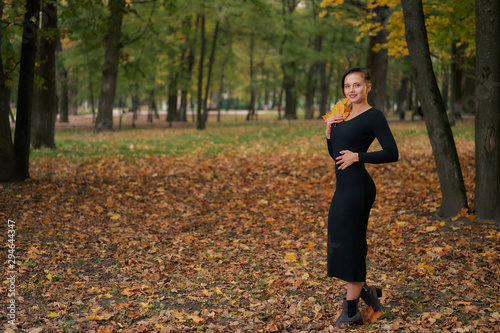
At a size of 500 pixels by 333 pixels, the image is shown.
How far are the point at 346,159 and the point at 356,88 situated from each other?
0.59 meters

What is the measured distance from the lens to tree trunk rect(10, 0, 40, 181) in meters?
9.53

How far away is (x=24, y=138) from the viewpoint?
967cm

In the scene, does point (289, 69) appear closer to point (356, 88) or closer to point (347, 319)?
point (356, 88)

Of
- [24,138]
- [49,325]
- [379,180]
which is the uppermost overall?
[24,138]

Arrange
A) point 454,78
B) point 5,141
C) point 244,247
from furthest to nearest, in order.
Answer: point 454,78 < point 5,141 < point 244,247

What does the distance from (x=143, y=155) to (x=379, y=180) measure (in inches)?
288

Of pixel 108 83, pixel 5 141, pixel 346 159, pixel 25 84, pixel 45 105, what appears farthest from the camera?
pixel 108 83

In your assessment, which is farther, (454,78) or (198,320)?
(454,78)

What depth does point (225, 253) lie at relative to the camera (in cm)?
691

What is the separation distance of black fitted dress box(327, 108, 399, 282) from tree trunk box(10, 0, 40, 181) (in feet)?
24.7

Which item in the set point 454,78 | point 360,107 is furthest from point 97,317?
point 454,78

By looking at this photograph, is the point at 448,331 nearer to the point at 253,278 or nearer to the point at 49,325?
the point at 253,278

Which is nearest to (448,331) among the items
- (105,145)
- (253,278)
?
(253,278)

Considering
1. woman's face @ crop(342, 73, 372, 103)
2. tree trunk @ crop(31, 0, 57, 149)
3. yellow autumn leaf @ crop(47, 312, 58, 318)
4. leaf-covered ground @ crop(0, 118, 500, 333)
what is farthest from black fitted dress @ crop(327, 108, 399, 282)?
tree trunk @ crop(31, 0, 57, 149)
